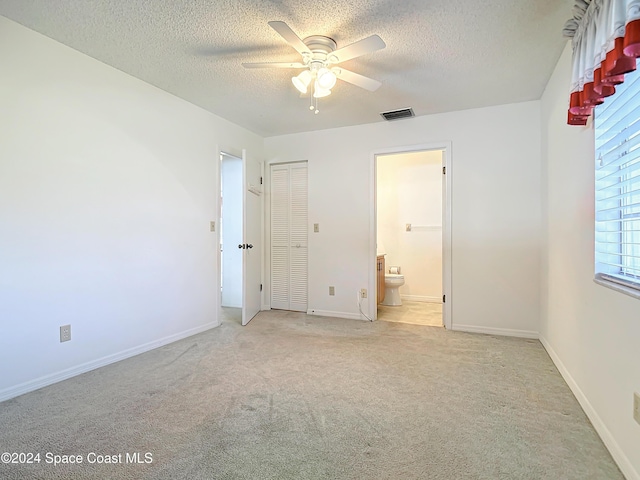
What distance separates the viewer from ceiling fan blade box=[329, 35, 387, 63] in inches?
71.9

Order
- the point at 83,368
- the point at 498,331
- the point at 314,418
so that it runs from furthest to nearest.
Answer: the point at 498,331
the point at 83,368
the point at 314,418

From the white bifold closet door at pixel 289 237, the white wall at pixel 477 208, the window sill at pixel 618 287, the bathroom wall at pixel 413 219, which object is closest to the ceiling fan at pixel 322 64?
the white wall at pixel 477 208

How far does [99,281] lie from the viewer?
2.54m

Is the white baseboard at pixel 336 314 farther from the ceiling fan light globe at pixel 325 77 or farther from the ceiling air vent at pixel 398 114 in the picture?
the ceiling fan light globe at pixel 325 77

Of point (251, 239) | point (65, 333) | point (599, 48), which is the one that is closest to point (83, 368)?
point (65, 333)

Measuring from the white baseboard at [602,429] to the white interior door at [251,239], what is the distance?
2925 mm

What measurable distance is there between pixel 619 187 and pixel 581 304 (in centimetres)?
78

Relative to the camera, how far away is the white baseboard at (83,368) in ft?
6.77

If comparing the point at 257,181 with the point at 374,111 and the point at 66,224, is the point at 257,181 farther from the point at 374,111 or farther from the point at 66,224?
the point at 66,224

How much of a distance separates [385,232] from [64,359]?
432 centimetres

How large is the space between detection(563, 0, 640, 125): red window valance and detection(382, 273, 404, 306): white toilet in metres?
3.09

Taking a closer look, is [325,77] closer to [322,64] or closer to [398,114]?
[322,64]

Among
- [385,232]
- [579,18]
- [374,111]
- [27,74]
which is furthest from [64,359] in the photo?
[385,232]

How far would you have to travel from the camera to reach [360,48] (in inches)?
76.7
